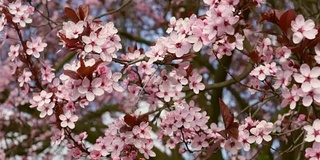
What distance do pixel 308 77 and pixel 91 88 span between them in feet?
2.13

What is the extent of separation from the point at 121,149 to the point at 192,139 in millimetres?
313

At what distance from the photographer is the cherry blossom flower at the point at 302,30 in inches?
62.2

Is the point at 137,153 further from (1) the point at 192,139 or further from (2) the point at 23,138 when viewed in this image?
(2) the point at 23,138

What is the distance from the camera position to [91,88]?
5.68 ft

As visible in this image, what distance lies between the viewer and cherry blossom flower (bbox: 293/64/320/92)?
1543 mm

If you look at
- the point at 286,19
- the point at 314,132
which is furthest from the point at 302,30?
the point at 314,132

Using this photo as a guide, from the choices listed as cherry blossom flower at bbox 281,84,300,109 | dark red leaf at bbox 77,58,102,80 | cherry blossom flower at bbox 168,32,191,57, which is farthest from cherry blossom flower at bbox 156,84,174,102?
cherry blossom flower at bbox 281,84,300,109

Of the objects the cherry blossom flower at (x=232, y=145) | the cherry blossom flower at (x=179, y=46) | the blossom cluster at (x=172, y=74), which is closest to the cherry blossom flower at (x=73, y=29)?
the blossom cluster at (x=172, y=74)

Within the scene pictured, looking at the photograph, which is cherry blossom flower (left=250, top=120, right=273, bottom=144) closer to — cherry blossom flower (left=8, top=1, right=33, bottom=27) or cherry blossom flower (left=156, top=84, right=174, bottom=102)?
cherry blossom flower (left=156, top=84, right=174, bottom=102)

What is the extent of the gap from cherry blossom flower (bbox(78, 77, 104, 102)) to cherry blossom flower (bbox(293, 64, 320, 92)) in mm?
592

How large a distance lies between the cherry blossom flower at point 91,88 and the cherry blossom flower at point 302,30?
0.60 m

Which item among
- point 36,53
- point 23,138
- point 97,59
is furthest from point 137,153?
point 23,138

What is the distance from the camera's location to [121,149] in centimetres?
191

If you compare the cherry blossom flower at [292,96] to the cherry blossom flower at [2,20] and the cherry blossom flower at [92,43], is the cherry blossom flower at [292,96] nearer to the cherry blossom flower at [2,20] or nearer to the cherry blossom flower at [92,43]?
the cherry blossom flower at [92,43]
